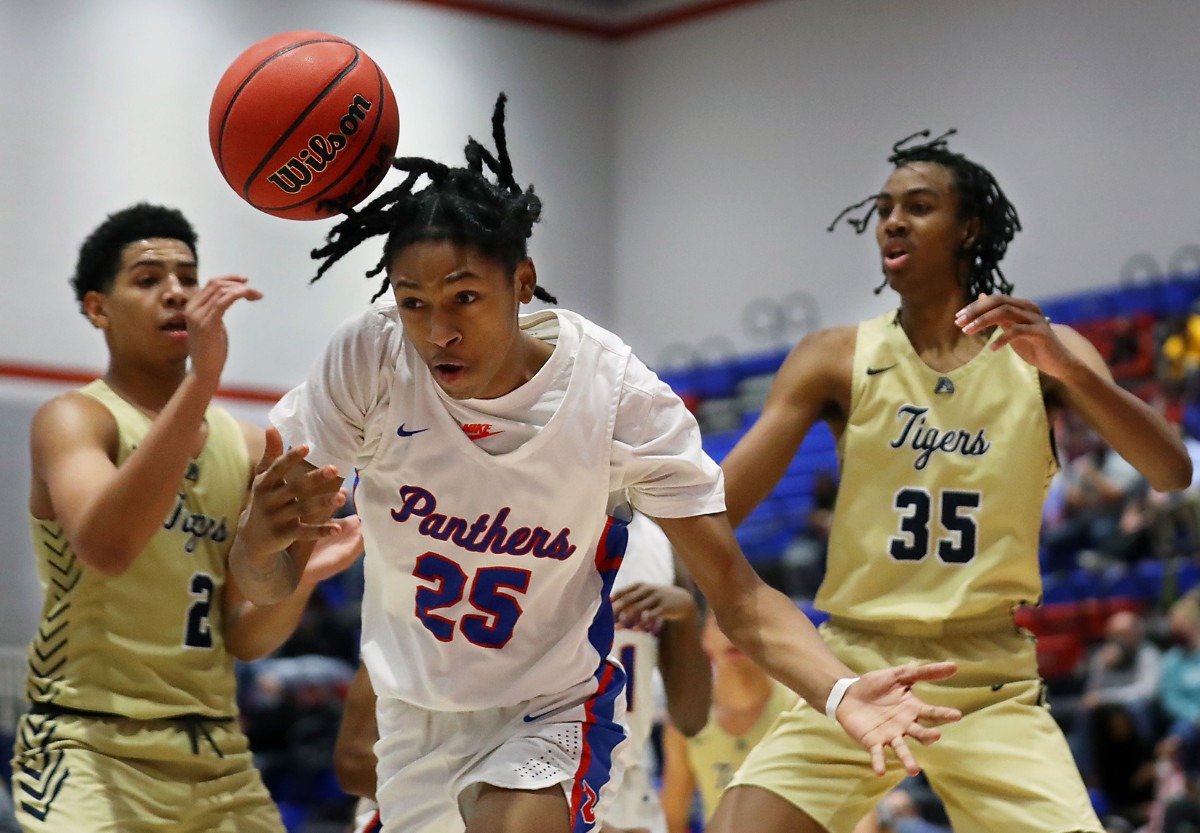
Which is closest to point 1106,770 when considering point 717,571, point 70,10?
point 717,571

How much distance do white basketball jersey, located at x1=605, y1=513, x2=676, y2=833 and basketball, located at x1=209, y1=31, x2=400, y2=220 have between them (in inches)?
75.6

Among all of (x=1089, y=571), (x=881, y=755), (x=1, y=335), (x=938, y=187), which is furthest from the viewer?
(x=1, y=335)

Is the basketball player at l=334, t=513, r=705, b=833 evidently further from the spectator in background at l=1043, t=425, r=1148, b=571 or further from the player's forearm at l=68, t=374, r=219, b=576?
the spectator in background at l=1043, t=425, r=1148, b=571

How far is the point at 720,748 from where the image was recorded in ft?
21.1

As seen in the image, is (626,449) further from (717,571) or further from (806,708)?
(806,708)

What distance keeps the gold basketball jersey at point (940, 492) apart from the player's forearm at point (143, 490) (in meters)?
1.74

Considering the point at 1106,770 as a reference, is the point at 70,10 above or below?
above

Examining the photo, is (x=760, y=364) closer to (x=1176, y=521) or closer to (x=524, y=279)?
(x=1176, y=521)

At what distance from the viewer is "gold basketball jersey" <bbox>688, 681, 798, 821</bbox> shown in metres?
6.37

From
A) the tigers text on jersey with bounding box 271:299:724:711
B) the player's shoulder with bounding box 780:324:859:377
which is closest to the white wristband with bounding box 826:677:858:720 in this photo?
the tigers text on jersey with bounding box 271:299:724:711

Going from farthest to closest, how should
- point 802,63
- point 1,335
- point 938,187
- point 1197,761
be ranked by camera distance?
point 802,63
point 1,335
point 1197,761
point 938,187

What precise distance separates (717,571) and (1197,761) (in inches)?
223

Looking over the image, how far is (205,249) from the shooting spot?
12.2m

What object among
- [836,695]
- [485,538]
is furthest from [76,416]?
[836,695]
